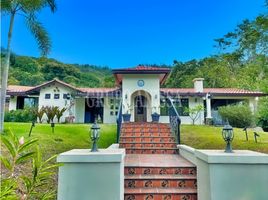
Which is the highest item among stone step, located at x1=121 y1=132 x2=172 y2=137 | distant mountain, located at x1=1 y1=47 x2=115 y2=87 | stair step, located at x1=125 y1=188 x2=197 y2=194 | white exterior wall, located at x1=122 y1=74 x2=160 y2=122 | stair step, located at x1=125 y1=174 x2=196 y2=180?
distant mountain, located at x1=1 y1=47 x2=115 y2=87

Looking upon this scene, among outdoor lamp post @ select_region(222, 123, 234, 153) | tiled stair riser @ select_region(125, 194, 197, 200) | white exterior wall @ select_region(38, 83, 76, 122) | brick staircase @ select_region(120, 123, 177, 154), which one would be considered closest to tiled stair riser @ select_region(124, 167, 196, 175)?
tiled stair riser @ select_region(125, 194, 197, 200)

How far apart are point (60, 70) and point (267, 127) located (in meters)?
33.9

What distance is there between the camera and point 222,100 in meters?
21.4

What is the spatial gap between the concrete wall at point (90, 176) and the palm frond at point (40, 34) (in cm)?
873

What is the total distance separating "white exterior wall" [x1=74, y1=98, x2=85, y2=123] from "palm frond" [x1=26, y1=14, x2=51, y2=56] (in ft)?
32.9

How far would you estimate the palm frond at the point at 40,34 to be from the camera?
1043cm

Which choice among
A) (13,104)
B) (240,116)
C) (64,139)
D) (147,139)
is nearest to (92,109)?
(13,104)

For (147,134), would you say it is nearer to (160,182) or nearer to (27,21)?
(160,182)

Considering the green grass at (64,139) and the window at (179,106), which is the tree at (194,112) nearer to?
the window at (179,106)

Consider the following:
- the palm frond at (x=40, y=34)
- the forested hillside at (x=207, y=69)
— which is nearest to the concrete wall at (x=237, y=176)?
the forested hillside at (x=207, y=69)

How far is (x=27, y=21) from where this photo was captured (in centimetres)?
1038

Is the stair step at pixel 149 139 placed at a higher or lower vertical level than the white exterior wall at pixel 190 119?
lower

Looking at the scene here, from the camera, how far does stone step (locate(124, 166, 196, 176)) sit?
18.4 feet

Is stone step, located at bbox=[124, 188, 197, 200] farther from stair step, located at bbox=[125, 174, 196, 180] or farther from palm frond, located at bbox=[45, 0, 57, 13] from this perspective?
palm frond, located at bbox=[45, 0, 57, 13]
